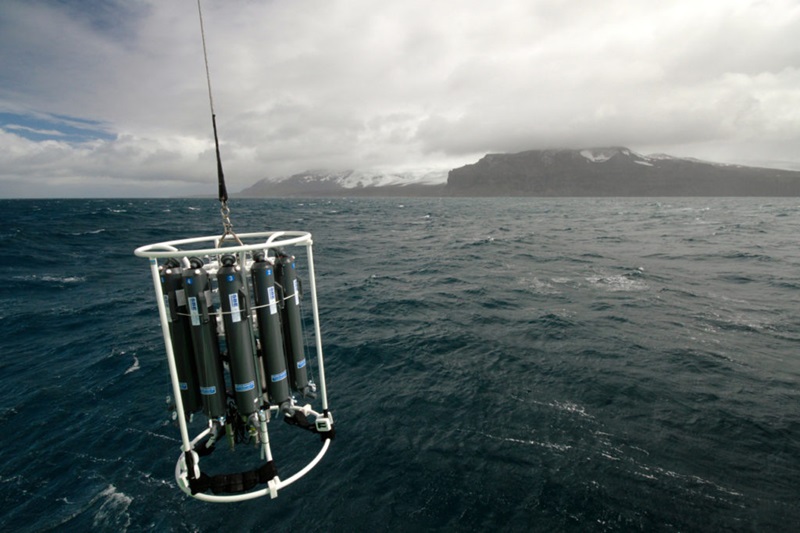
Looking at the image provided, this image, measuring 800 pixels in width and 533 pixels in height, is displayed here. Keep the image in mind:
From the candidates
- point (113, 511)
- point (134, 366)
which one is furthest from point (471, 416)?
point (134, 366)

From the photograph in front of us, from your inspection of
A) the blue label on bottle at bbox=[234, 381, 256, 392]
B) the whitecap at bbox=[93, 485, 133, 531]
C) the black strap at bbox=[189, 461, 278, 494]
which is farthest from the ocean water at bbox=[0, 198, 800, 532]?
the blue label on bottle at bbox=[234, 381, 256, 392]

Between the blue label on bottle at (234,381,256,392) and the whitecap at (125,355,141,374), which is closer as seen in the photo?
the blue label on bottle at (234,381,256,392)

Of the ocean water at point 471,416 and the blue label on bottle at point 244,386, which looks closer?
the blue label on bottle at point 244,386

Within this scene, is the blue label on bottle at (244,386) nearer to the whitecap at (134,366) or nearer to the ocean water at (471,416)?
the ocean water at (471,416)

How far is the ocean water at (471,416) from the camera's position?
29.8ft

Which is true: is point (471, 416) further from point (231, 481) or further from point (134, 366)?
point (134, 366)

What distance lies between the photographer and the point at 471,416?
12430mm

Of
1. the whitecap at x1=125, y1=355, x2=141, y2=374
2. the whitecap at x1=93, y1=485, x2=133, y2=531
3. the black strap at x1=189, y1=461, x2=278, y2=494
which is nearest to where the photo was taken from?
the black strap at x1=189, y1=461, x2=278, y2=494

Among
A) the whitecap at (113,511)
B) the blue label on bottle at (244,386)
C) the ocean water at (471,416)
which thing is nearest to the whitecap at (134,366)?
the ocean water at (471,416)

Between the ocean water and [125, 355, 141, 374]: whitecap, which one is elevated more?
[125, 355, 141, 374]: whitecap

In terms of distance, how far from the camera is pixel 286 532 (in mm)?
8625

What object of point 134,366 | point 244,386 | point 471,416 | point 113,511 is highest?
point 244,386

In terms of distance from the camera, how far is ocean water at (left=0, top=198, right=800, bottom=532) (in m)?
9.07

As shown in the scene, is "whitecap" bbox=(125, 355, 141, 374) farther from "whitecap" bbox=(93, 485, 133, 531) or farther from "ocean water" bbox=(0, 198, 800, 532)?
"whitecap" bbox=(93, 485, 133, 531)
